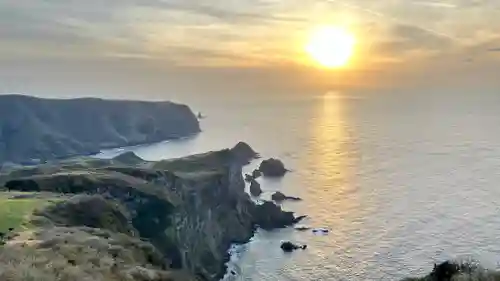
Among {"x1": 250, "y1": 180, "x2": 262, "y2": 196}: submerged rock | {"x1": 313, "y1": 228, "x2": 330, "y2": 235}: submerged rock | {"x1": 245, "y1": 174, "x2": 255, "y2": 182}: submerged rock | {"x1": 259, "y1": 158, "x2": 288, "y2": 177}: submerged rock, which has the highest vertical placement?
{"x1": 259, "y1": 158, "x2": 288, "y2": 177}: submerged rock

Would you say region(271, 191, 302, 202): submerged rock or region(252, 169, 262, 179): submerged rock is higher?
region(252, 169, 262, 179): submerged rock

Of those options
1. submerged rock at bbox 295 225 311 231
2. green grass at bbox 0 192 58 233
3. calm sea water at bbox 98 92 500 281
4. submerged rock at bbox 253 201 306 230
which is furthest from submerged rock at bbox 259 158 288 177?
green grass at bbox 0 192 58 233

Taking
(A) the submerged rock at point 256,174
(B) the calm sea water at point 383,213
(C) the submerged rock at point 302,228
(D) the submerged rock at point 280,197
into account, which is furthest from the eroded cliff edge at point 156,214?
(A) the submerged rock at point 256,174

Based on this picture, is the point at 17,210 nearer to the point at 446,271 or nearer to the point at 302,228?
the point at 446,271

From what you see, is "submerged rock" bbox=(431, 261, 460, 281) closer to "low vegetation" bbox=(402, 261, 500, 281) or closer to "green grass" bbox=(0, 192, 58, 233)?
"low vegetation" bbox=(402, 261, 500, 281)

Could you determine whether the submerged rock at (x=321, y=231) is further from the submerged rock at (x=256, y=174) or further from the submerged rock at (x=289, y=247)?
the submerged rock at (x=256, y=174)

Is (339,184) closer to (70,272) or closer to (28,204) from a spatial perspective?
(28,204)
